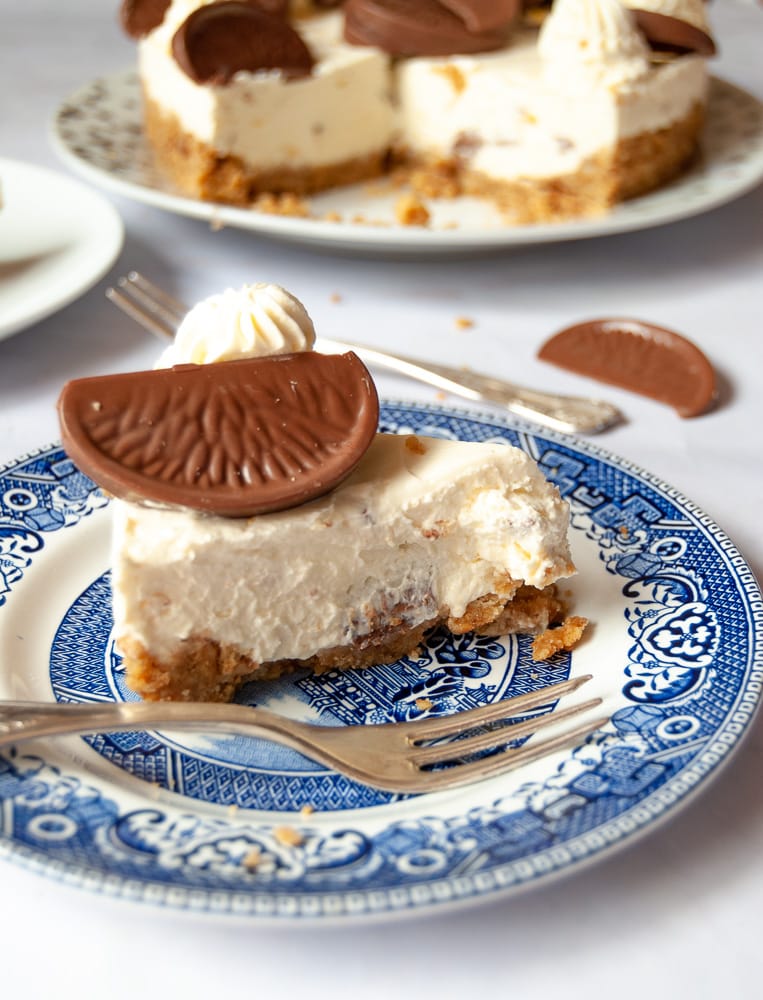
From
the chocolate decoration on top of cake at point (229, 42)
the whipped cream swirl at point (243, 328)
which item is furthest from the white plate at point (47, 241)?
the whipped cream swirl at point (243, 328)

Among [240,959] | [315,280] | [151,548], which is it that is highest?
[151,548]

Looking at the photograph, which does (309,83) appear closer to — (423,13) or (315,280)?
(423,13)

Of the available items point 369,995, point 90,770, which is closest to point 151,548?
point 90,770

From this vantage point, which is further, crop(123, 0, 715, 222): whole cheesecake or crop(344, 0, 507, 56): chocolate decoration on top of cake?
crop(344, 0, 507, 56): chocolate decoration on top of cake

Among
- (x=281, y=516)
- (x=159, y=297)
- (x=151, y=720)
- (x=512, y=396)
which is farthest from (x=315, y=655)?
(x=159, y=297)

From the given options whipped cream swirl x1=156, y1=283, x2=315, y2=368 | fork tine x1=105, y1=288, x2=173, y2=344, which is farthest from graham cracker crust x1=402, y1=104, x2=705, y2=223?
whipped cream swirl x1=156, y1=283, x2=315, y2=368

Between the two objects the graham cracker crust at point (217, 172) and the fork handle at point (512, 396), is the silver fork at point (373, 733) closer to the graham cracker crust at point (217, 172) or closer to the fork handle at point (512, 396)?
the fork handle at point (512, 396)

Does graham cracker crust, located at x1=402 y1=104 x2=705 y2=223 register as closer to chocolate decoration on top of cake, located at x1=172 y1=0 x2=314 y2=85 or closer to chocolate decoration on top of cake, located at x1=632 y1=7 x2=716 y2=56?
chocolate decoration on top of cake, located at x1=632 y1=7 x2=716 y2=56

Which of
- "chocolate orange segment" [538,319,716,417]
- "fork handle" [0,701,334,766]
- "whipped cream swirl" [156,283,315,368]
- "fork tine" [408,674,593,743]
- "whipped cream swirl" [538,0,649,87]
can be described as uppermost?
"whipped cream swirl" [538,0,649,87]
